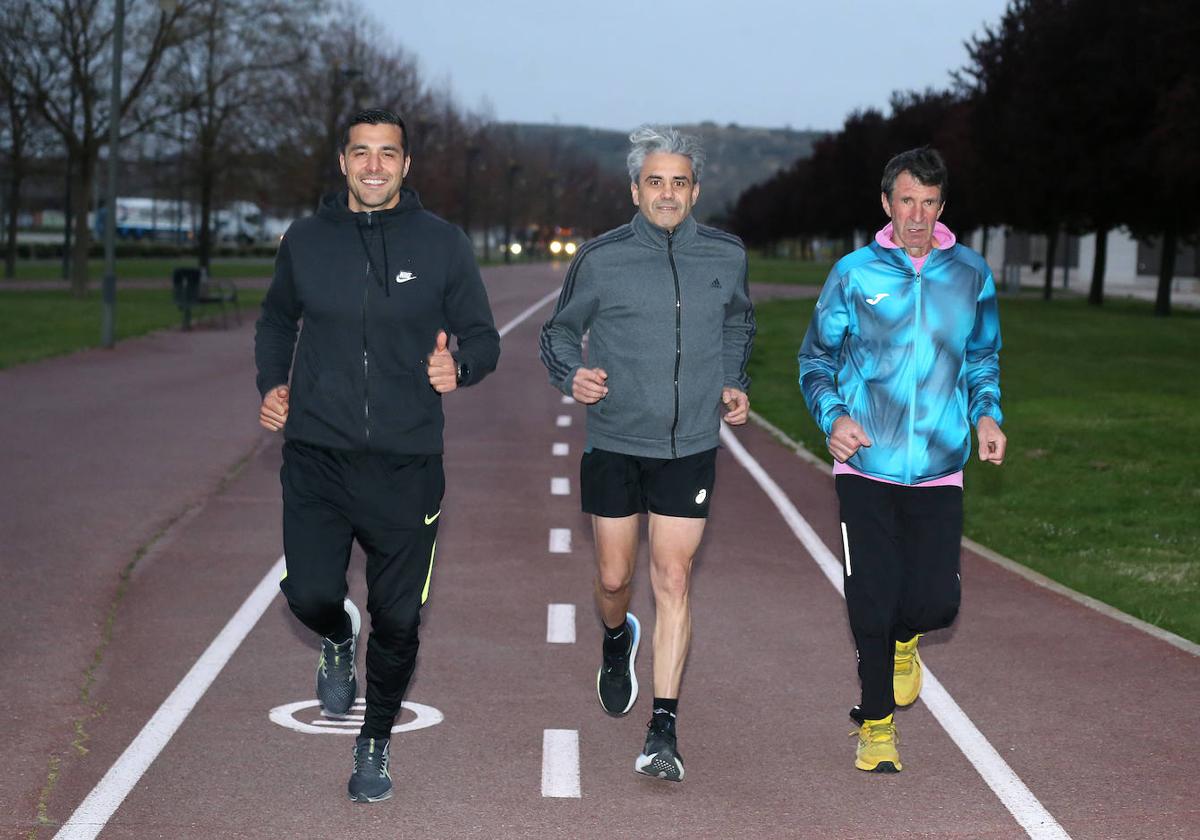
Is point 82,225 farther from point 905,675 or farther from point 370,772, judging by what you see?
point 370,772

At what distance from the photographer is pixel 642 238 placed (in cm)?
598

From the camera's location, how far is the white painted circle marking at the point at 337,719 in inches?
251

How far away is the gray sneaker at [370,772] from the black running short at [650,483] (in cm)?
115

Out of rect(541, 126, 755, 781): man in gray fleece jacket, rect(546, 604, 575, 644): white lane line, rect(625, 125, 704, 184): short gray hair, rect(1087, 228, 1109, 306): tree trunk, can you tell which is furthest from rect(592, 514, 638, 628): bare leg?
rect(1087, 228, 1109, 306): tree trunk

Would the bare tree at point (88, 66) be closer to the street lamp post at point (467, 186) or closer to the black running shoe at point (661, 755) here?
the black running shoe at point (661, 755)

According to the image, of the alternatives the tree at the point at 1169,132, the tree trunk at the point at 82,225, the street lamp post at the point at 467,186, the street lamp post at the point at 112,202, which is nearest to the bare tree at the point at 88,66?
the tree trunk at the point at 82,225

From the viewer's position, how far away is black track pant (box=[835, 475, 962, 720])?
592 centimetres

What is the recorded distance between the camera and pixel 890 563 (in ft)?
19.6

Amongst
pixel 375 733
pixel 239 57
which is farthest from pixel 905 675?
pixel 239 57

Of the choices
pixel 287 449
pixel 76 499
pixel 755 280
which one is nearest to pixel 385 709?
pixel 287 449

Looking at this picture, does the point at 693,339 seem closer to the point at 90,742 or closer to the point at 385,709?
the point at 385,709

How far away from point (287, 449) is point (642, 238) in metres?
1.41

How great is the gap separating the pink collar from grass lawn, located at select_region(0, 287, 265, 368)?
19264mm

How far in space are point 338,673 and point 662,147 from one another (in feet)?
7.47
